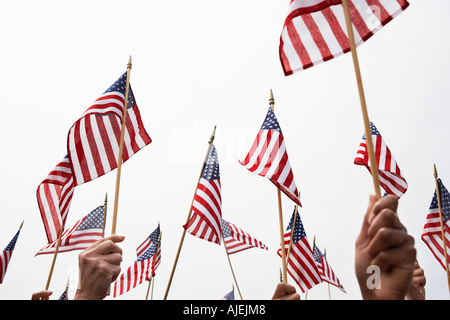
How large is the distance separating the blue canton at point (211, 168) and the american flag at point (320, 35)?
4392 millimetres

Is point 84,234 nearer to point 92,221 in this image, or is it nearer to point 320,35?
point 92,221

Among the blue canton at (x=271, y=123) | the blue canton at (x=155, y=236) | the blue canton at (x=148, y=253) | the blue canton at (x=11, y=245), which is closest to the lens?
the blue canton at (x=271, y=123)

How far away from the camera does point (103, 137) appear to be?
20.8ft

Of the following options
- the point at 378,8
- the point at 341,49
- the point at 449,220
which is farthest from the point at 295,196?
the point at 449,220

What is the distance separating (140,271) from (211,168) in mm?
7030

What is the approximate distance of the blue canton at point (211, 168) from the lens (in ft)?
27.1

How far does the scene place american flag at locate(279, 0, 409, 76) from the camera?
410 cm

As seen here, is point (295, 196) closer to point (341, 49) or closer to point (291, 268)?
point (341, 49)

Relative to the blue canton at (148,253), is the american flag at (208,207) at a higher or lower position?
higher

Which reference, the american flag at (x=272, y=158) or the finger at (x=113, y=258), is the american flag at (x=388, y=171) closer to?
the american flag at (x=272, y=158)

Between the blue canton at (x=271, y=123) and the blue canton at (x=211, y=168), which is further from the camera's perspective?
the blue canton at (x=211, y=168)

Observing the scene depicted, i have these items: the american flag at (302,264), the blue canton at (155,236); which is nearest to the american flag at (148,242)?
the blue canton at (155,236)

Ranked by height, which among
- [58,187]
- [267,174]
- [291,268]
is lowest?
[291,268]
